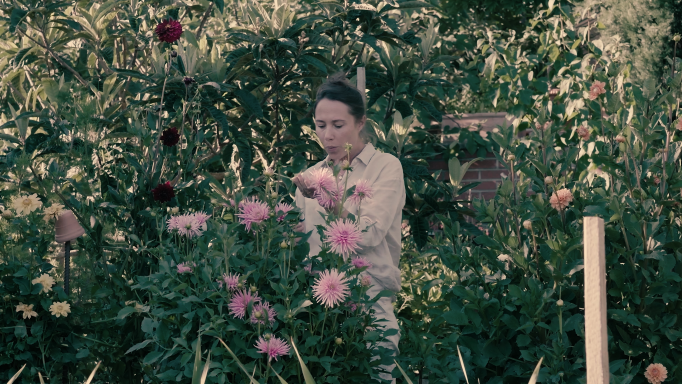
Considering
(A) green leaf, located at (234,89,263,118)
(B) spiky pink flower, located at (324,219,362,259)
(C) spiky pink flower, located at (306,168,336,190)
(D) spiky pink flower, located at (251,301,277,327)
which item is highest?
(C) spiky pink flower, located at (306,168,336,190)

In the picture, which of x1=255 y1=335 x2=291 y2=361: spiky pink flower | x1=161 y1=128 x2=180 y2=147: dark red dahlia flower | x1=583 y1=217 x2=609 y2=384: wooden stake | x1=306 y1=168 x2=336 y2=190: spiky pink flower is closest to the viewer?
x1=583 y1=217 x2=609 y2=384: wooden stake

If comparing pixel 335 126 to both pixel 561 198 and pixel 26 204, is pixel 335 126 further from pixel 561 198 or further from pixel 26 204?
pixel 26 204

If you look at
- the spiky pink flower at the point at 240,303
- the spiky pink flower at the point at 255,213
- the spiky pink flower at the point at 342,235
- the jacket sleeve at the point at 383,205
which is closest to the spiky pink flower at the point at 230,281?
the spiky pink flower at the point at 240,303

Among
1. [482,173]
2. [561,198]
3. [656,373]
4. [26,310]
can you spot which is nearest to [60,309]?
[26,310]

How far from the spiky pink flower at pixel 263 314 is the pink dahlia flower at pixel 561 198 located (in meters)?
0.84

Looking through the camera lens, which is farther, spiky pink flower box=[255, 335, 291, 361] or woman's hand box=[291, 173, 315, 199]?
woman's hand box=[291, 173, 315, 199]

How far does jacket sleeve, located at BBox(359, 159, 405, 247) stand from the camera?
1977 millimetres

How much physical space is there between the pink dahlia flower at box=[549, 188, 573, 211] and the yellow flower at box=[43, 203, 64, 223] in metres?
1.66

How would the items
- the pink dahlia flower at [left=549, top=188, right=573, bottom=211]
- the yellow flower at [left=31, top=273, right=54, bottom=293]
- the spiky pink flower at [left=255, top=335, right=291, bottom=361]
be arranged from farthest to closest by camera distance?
the yellow flower at [left=31, top=273, right=54, bottom=293], the pink dahlia flower at [left=549, top=188, right=573, bottom=211], the spiky pink flower at [left=255, top=335, right=291, bottom=361]

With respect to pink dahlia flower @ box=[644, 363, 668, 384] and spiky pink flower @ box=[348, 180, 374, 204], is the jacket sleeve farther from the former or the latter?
pink dahlia flower @ box=[644, 363, 668, 384]

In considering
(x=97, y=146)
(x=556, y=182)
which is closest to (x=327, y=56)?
(x=97, y=146)

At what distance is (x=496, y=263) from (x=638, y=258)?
1.24ft

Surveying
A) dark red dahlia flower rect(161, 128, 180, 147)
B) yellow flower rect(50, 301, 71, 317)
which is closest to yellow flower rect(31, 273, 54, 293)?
yellow flower rect(50, 301, 71, 317)

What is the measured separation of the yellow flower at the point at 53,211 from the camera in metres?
2.34
